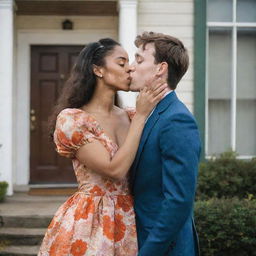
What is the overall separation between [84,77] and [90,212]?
2.17 feet

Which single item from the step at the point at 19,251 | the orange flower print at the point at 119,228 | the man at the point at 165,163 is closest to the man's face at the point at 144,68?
the man at the point at 165,163

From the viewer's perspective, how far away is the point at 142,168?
2.40m

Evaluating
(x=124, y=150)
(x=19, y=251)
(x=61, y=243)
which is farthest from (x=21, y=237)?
(x=124, y=150)

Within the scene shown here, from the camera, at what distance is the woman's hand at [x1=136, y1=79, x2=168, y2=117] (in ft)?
7.98

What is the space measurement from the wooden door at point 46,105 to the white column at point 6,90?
104 cm

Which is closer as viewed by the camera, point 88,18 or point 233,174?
point 233,174

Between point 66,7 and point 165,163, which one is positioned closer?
point 165,163

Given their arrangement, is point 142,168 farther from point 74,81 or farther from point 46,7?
point 46,7

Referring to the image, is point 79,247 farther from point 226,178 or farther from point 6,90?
point 6,90

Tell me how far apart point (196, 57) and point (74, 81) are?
199 inches

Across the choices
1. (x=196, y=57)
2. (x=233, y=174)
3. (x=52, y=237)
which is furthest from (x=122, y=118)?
(x=196, y=57)

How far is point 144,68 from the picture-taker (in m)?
2.44

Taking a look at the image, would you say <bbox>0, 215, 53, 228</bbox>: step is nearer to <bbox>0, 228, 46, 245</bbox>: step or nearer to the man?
<bbox>0, 228, 46, 245</bbox>: step

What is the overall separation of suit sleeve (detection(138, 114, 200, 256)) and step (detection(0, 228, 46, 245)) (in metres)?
4.19
